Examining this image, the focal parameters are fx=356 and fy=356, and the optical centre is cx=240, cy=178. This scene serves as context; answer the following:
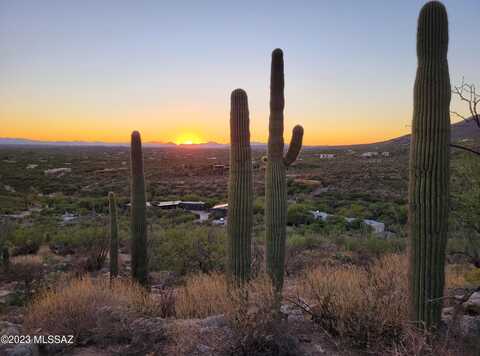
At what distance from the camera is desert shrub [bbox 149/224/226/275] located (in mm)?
10875

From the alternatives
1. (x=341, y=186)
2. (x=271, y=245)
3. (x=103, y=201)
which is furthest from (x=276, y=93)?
(x=341, y=186)

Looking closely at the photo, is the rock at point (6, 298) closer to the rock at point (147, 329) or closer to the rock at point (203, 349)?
the rock at point (147, 329)

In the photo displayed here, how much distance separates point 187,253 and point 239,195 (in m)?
6.07

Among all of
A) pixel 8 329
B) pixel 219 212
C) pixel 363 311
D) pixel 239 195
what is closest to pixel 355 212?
pixel 219 212

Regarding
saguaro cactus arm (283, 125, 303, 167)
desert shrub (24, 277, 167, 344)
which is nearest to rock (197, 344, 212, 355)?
desert shrub (24, 277, 167, 344)

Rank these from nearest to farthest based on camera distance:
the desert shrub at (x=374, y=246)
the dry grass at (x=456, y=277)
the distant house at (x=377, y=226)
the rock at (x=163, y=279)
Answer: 1. the dry grass at (x=456, y=277)
2. the rock at (x=163, y=279)
3. the desert shrub at (x=374, y=246)
4. the distant house at (x=377, y=226)

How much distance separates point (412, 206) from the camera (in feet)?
15.8

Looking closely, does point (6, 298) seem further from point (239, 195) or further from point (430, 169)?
point (430, 169)

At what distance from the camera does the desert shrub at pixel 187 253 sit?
10.9 meters

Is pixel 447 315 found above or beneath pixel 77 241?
above

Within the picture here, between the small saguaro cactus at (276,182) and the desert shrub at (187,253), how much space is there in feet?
13.5

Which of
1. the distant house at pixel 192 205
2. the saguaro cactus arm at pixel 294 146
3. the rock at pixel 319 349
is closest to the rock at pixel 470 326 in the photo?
the rock at pixel 319 349

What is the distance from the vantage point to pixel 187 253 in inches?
467

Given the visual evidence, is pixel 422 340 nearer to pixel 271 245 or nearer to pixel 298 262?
pixel 271 245
